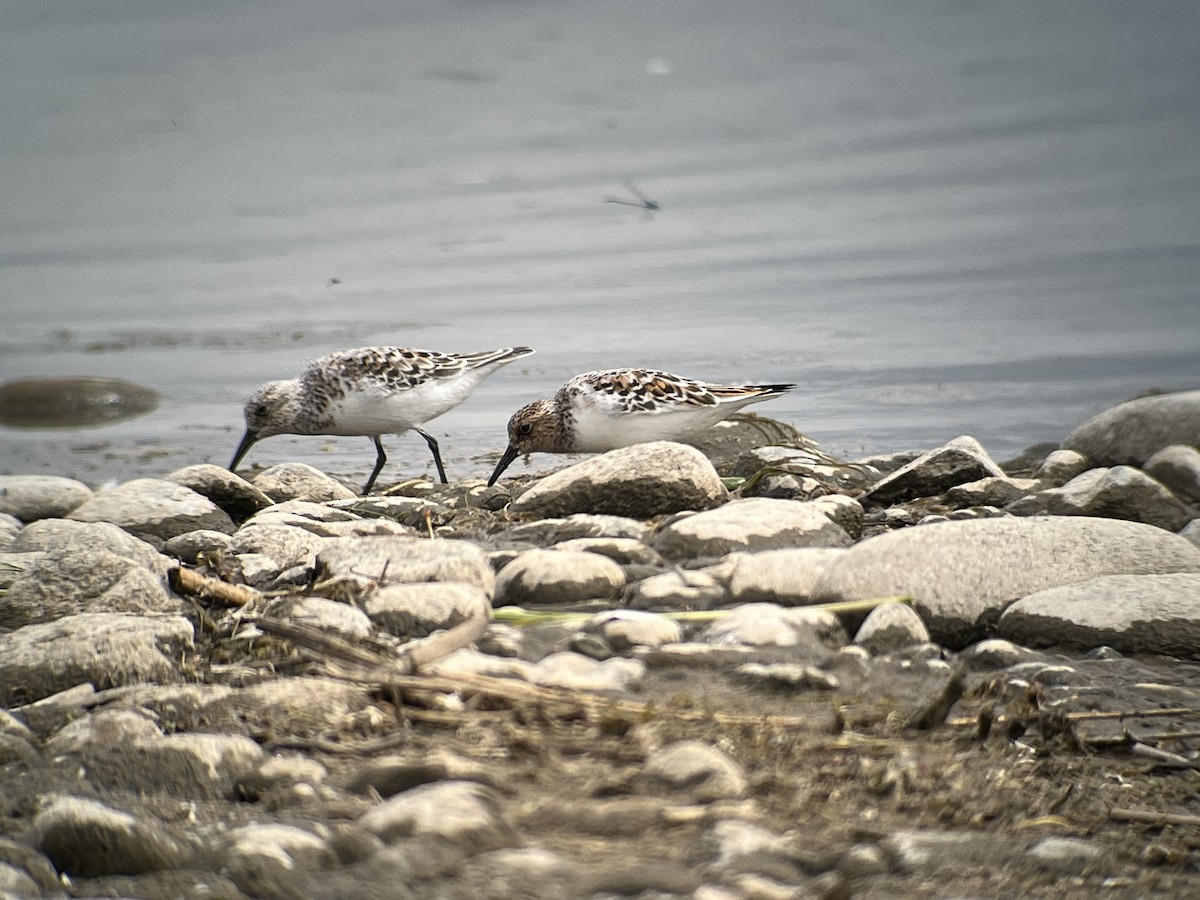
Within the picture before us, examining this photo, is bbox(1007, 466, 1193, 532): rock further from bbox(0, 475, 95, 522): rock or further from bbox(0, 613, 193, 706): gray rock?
bbox(0, 475, 95, 522): rock

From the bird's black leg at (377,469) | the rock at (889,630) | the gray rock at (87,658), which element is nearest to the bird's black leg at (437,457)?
the bird's black leg at (377,469)

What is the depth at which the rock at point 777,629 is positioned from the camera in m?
3.29

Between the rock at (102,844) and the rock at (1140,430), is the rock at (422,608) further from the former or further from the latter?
the rock at (1140,430)

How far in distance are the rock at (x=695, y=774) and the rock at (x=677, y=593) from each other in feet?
4.05

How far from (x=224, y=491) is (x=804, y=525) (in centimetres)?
316

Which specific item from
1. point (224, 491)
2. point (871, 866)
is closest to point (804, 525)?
point (871, 866)

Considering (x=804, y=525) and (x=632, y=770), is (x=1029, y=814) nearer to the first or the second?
(x=632, y=770)

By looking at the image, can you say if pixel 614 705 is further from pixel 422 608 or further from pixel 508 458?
pixel 508 458

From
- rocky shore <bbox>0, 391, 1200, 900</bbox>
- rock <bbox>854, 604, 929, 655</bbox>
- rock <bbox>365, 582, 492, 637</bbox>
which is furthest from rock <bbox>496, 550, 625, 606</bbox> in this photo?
rock <bbox>854, 604, 929, 655</bbox>

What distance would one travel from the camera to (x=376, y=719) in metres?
2.77

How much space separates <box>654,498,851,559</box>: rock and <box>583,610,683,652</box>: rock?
890mm

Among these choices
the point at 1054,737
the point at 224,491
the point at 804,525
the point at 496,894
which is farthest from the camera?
the point at 224,491

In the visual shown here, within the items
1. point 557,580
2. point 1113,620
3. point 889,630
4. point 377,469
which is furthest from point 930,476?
point 377,469

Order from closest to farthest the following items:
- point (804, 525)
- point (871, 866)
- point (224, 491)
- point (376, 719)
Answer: point (871, 866)
point (376, 719)
point (804, 525)
point (224, 491)
